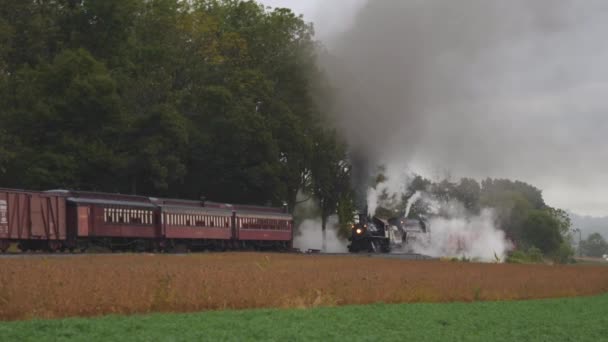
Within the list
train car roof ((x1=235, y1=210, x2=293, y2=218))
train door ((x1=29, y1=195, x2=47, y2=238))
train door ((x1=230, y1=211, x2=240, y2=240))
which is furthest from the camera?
train car roof ((x1=235, y1=210, x2=293, y2=218))

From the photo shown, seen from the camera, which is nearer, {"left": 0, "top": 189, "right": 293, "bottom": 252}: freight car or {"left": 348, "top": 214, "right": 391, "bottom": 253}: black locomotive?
{"left": 0, "top": 189, "right": 293, "bottom": 252}: freight car

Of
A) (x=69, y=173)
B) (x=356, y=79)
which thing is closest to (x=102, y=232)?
(x=69, y=173)

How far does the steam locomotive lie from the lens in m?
70.9

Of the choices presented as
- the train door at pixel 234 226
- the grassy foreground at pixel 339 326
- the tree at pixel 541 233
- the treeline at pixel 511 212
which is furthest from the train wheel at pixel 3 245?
the tree at pixel 541 233

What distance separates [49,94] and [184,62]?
16.5 meters

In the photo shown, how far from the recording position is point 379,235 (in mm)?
71875

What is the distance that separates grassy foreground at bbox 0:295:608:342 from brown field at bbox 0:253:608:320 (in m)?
1.21

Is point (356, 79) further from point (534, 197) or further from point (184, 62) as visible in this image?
point (534, 197)

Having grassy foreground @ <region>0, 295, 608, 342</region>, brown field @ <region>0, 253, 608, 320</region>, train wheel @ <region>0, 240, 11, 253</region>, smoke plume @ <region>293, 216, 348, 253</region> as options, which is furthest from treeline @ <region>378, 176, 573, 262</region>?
grassy foreground @ <region>0, 295, 608, 342</region>

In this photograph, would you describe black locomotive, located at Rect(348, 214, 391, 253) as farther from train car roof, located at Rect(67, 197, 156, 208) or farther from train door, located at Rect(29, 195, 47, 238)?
train door, located at Rect(29, 195, 47, 238)

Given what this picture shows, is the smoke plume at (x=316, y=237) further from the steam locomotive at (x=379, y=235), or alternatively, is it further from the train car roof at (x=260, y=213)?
the steam locomotive at (x=379, y=235)

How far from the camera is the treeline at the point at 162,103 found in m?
61.5

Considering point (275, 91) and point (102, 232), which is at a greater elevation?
point (275, 91)

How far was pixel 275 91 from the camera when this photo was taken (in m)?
80.6
